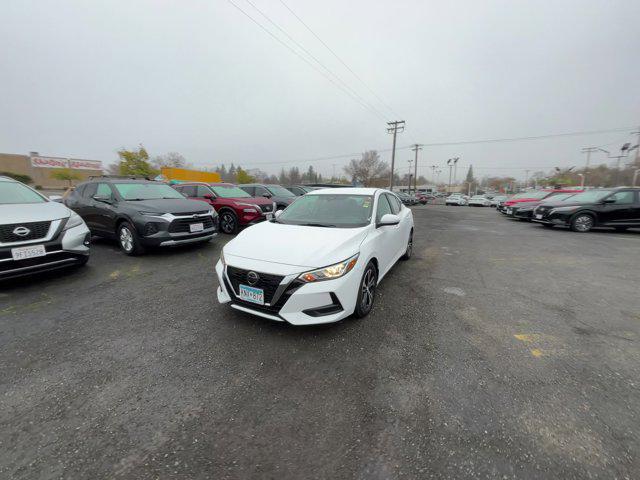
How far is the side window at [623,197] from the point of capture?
9391mm

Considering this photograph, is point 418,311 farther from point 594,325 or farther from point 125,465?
point 125,465

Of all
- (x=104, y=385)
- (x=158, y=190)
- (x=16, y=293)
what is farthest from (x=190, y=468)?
(x=158, y=190)

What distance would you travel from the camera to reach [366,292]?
3.20 meters

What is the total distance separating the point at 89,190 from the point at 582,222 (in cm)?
1534

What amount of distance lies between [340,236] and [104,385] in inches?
97.1

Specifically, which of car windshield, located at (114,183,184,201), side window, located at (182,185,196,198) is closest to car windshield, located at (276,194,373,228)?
car windshield, located at (114,183,184,201)

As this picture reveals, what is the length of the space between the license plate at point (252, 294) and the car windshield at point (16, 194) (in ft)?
14.7

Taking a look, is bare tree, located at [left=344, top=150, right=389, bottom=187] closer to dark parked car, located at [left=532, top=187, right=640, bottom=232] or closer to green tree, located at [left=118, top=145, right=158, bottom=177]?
green tree, located at [left=118, top=145, right=158, bottom=177]

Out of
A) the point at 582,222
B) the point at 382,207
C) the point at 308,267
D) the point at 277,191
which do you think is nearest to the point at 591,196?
the point at 582,222

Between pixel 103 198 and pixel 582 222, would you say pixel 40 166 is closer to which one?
pixel 103 198

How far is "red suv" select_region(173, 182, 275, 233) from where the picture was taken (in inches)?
324

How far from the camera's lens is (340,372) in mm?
2318

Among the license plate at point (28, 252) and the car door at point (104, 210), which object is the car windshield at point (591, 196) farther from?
the license plate at point (28, 252)

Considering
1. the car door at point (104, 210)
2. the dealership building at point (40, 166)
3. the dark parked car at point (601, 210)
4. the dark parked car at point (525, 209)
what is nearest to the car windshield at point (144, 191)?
the car door at point (104, 210)
